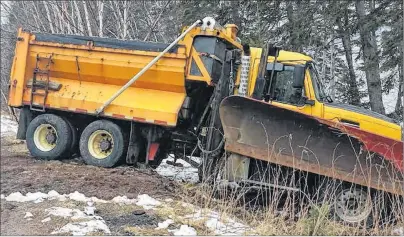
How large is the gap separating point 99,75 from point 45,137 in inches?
66.2

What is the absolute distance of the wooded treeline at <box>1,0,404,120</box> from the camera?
1328 cm

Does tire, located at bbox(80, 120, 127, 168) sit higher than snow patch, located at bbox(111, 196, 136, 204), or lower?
higher

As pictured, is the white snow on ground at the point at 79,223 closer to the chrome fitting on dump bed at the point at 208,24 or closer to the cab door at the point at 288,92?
the cab door at the point at 288,92

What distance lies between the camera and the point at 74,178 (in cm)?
747

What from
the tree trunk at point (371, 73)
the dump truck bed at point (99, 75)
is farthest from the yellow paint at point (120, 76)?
the tree trunk at point (371, 73)

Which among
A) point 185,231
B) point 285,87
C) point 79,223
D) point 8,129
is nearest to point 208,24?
point 285,87

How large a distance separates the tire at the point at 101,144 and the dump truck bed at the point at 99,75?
0.26 m

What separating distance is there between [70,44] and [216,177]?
13.3 ft

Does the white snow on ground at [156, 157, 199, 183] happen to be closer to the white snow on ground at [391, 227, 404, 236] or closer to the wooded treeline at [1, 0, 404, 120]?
the white snow on ground at [391, 227, 404, 236]

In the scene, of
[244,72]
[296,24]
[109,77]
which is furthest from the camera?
[296,24]

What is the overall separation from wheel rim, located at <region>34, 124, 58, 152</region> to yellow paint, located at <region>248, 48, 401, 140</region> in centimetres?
394

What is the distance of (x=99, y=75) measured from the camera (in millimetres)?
9125

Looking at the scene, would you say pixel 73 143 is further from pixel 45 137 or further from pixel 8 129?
pixel 8 129

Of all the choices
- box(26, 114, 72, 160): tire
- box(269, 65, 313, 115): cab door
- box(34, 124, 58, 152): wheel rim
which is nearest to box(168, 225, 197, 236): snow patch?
box(269, 65, 313, 115): cab door
